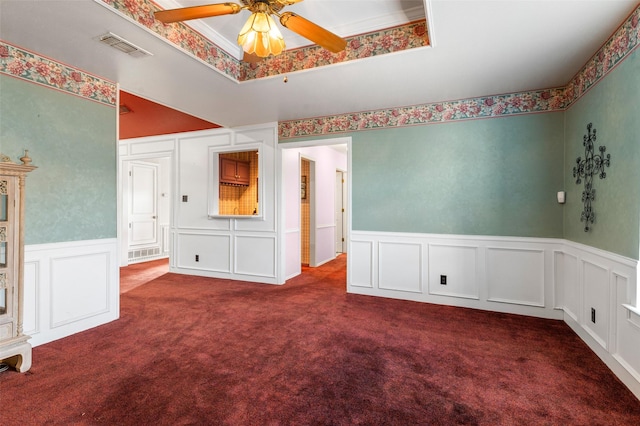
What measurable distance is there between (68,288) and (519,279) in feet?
15.0

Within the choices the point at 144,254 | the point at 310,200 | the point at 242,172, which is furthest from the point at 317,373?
the point at 144,254

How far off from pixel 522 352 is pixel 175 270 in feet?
16.5

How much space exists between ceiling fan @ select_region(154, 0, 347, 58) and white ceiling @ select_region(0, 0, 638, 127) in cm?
65

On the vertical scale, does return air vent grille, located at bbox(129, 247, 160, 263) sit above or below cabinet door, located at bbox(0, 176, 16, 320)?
below

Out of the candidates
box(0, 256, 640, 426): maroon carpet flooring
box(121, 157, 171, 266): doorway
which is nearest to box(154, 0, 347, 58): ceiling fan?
box(0, 256, 640, 426): maroon carpet flooring

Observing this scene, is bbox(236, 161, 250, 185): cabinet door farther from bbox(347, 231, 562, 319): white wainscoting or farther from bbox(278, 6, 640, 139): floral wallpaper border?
bbox(347, 231, 562, 319): white wainscoting

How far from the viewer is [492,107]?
360 centimetres

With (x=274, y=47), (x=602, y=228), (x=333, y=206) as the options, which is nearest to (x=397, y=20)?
(x=274, y=47)

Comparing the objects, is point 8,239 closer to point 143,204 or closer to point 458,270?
point 458,270

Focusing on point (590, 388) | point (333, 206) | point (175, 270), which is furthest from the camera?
point (333, 206)

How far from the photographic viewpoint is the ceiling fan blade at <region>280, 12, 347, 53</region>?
181 cm

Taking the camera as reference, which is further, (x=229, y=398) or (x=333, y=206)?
(x=333, y=206)

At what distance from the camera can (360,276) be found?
4.30 m

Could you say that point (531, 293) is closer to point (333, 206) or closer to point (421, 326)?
point (421, 326)
